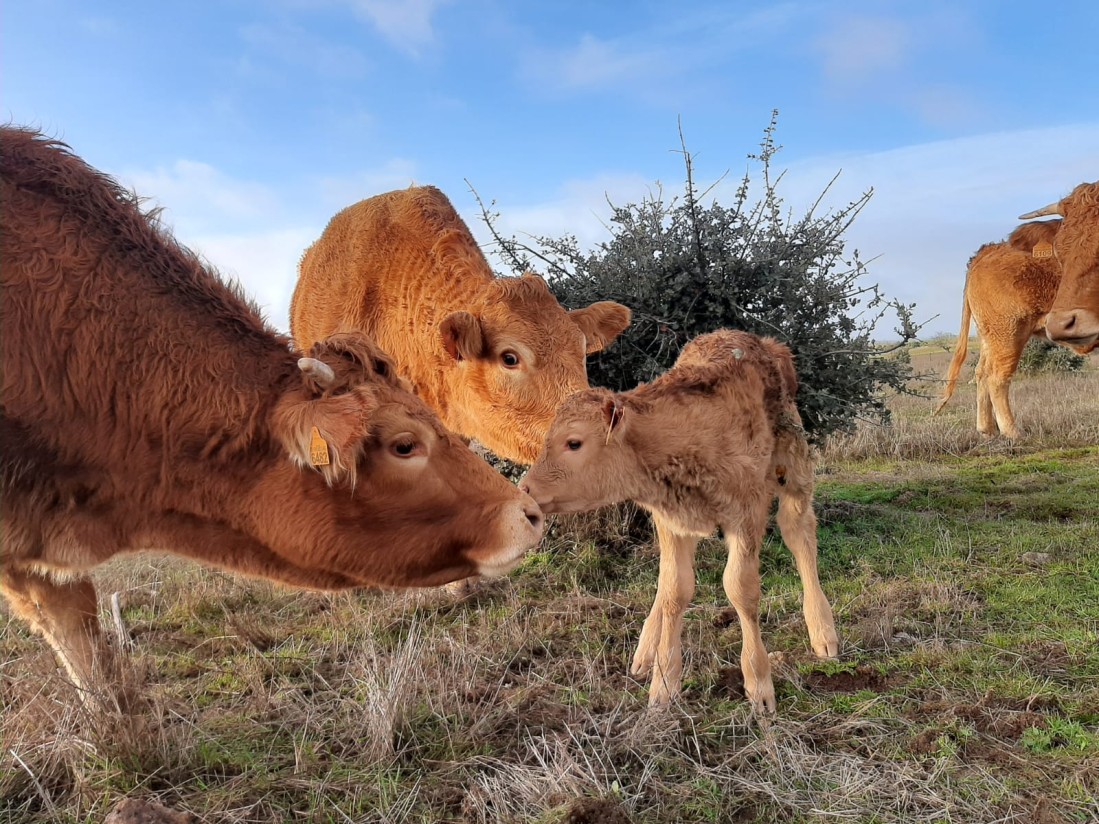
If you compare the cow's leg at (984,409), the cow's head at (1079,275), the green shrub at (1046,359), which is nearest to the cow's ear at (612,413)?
the cow's head at (1079,275)

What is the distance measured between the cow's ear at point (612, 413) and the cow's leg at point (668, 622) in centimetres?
70

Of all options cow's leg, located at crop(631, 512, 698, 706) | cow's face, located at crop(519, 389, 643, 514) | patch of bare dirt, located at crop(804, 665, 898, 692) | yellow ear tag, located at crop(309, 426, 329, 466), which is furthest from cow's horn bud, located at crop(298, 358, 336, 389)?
patch of bare dirt, located at crop(804, 665, 898, 692)

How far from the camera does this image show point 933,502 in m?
8.62

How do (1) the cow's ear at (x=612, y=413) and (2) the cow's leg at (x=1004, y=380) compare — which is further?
(2) the cow's leg at (x=1004, y=380)

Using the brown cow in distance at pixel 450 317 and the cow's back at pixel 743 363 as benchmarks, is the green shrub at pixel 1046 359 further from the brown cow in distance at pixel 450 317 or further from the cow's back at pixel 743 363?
the brown cow in distance at pixel 450 317

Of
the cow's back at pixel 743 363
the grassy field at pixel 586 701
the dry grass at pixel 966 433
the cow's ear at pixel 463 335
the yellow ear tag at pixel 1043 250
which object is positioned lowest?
the grassy field at pixel 586 701

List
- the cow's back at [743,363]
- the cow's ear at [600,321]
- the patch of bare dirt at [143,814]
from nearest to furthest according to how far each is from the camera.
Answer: the patch of bare dirt at [143,814] → the cow's back at [743,363] → the cow's ear at [600,321]

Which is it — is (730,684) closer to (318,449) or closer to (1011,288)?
(318,449)

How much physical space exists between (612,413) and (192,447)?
2.08 m

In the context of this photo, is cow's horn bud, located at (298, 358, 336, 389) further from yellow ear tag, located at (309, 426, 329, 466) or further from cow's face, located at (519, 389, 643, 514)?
cow's face, located at (519, 389, 643, 514)

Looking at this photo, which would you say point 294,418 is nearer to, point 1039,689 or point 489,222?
point 1039,689

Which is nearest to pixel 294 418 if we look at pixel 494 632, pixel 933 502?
pixel 494 632

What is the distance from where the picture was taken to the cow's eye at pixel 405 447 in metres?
3.03

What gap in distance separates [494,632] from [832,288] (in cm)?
514
